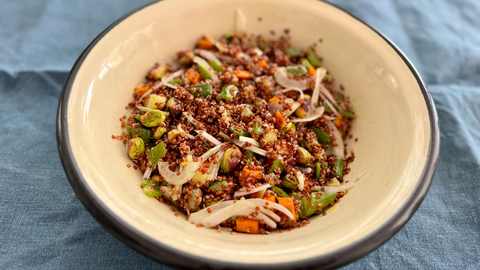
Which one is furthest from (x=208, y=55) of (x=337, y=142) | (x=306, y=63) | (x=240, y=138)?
(x=337, y=142)

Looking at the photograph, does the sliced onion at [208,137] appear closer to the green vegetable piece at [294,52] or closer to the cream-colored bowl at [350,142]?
the cream-colored bowl at [350,142]

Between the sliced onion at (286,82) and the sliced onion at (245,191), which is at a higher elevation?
the sliced onion at (286,82)

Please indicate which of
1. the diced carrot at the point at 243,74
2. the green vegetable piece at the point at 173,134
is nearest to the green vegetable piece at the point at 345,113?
the diced carrot at the point at 243,74

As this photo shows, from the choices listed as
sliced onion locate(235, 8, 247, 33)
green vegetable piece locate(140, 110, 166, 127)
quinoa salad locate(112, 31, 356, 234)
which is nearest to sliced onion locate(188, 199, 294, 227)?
quinoa salad locate(112, 31, 356, 234)

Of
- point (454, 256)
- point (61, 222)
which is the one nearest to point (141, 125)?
point (61, 222)

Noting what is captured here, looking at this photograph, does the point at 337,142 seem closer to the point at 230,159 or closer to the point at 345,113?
the point at 345,113

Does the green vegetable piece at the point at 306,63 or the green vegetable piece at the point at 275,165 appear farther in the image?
the green vegetable piece at the point at 306,63
